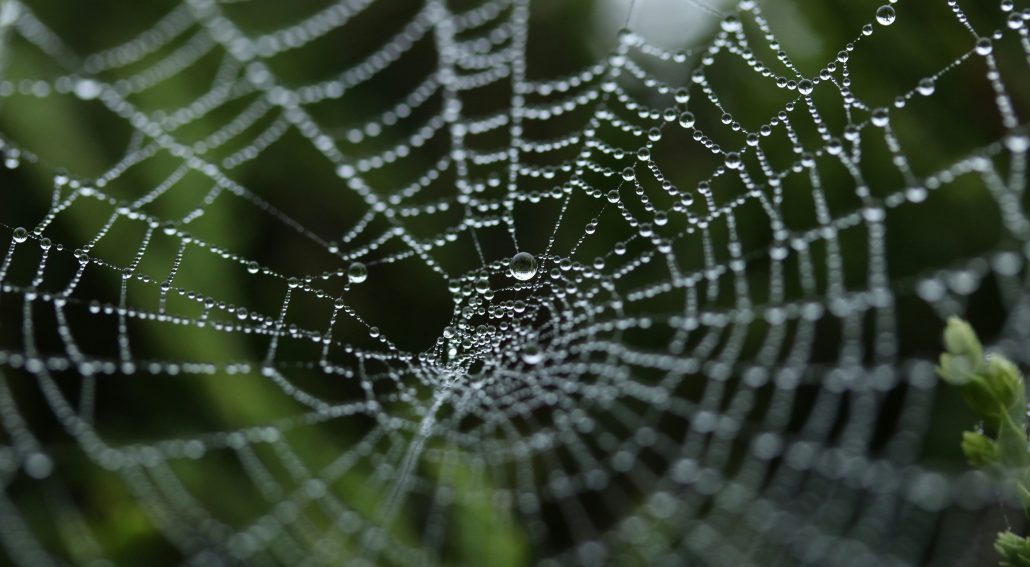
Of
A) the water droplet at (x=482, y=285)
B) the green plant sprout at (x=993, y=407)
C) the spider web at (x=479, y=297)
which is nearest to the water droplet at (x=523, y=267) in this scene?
the water droplet at (x=482, y=285)

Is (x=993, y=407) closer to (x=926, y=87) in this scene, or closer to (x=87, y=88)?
(x=926, y=87)

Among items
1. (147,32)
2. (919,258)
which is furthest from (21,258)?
(919,258)

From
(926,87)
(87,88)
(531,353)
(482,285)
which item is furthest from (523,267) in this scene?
(87,88)

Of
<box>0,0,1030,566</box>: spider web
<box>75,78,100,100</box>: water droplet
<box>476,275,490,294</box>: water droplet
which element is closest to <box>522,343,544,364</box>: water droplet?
<box>0,0,1030,566</box>: spider web

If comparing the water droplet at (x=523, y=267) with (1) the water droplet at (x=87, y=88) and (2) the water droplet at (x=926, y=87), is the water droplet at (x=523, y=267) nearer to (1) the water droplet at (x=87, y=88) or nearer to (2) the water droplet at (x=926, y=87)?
(2) the water droplet at (x=926, y=87)

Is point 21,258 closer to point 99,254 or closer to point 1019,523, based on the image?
point 99,254
